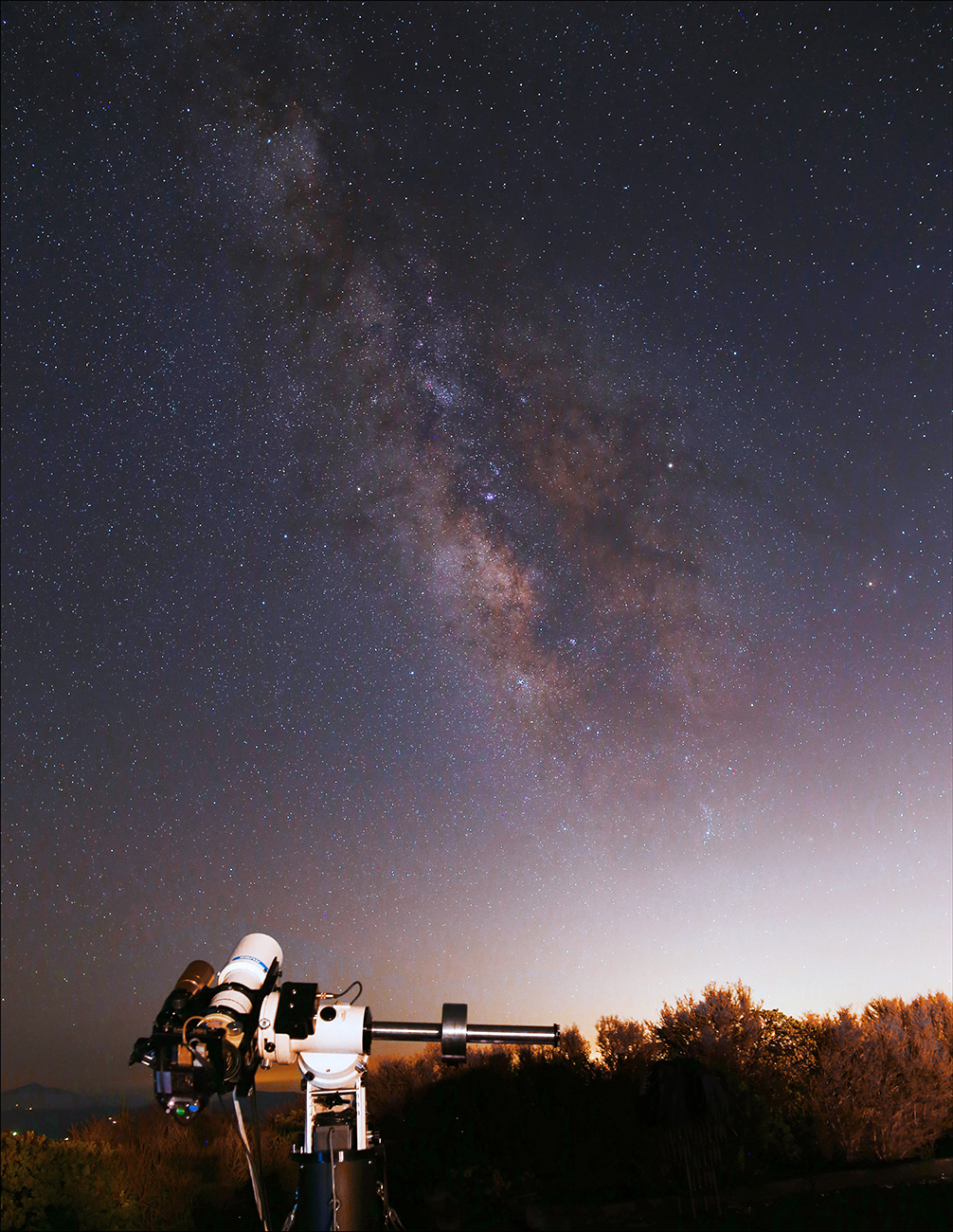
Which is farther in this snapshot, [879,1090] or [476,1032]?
[879,1090]

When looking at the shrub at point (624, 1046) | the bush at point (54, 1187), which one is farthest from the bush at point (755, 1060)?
A: the bush at point (54, 1187)

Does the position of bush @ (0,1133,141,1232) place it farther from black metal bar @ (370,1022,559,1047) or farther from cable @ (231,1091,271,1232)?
black metal bar @ (370,1022,559,1047)

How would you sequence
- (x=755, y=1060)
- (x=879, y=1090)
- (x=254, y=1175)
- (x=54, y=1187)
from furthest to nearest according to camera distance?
(x=755, y=1060), (x=879, y=1090), (x=54, y=1187), (x=254, y=1175)

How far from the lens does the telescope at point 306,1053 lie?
→ 123 inches

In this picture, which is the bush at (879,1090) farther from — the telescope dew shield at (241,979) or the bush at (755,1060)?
the telescope dew shield at (241,979)

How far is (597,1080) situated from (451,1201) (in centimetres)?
558

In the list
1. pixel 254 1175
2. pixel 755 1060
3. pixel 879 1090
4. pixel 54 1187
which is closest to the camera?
pixel 254 1175

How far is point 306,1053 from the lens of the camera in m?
3.51

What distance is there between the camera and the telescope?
10.2 feet

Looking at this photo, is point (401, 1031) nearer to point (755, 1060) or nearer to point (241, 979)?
point (241, 979)

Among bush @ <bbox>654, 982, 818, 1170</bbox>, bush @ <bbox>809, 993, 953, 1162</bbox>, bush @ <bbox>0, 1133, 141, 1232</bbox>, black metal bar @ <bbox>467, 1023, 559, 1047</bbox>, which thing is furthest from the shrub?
black metal bar @ <bbox>467, 1023, 559, 1047</bbox>

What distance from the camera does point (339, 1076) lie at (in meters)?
3.54

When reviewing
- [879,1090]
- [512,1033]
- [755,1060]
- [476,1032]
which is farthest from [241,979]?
[755,1060]

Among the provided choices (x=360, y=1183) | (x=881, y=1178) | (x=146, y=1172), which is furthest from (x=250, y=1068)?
(x=881, y=1178)
